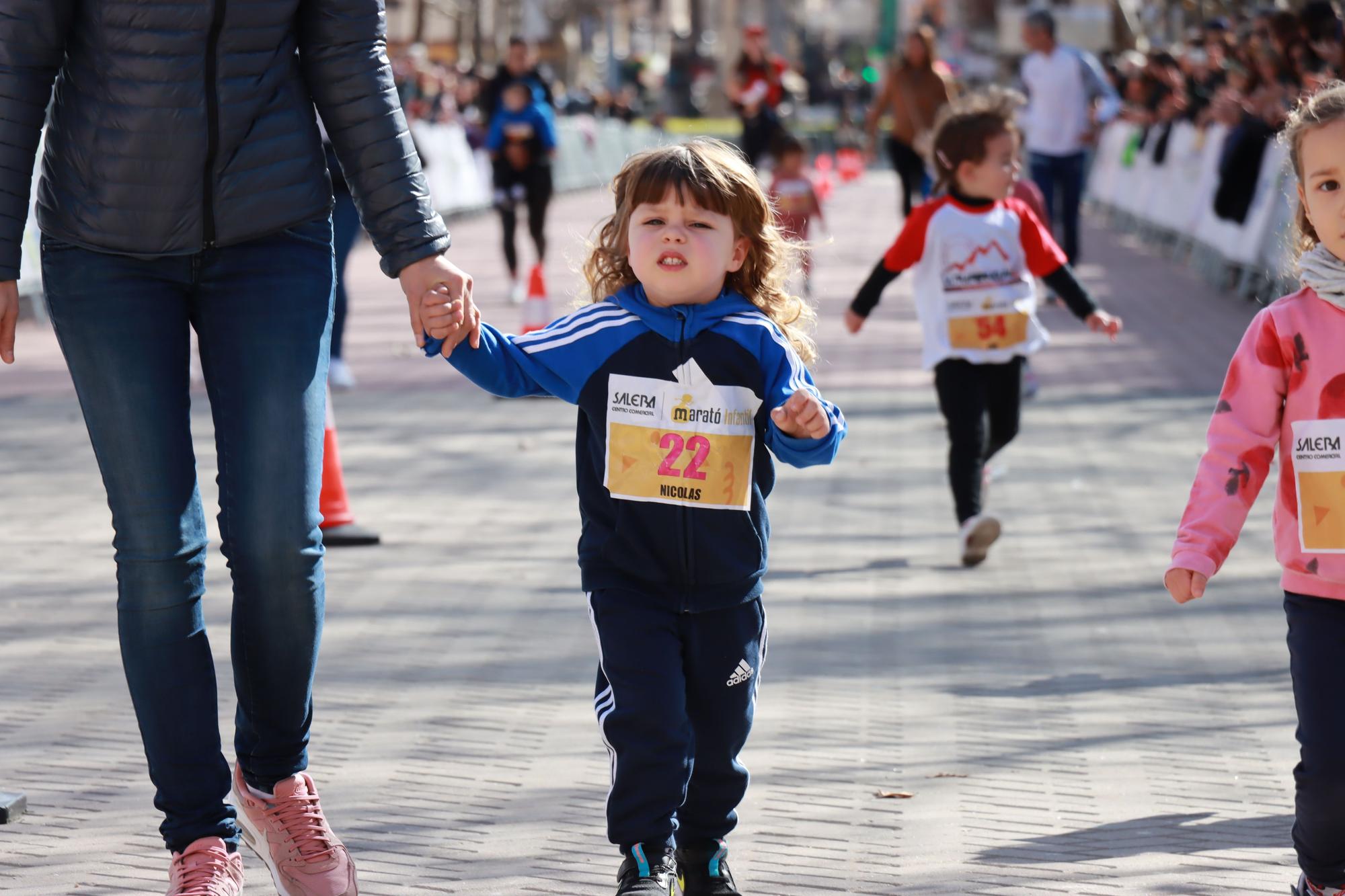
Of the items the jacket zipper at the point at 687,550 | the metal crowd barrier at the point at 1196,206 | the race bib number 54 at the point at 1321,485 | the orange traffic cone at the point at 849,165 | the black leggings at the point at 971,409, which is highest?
the race bib number 54 at the point at 1321,485

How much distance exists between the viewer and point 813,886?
382 centimetres

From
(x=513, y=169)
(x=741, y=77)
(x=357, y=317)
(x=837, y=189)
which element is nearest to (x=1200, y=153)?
(x=741, y=77)

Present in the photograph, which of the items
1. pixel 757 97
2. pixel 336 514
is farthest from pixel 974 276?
pixel 757 97

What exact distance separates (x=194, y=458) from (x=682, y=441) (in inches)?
34.1

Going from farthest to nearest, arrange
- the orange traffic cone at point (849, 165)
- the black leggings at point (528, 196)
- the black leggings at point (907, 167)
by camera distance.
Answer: the orange traffic cone at point (849, 165)
the black leggings at point (907, 167)
the black leggings at point (528, 196)

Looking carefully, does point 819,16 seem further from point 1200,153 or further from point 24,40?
point 24,40

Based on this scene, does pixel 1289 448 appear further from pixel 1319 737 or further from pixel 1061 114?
pixel 1061 114

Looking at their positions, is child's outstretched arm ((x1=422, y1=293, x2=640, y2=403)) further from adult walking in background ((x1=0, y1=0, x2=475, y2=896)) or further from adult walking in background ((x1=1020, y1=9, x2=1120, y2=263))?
adult walking in background ((x1=1020, y1=9, x2=1120, y2=263))

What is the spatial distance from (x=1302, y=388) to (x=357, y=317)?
12137 millimetres

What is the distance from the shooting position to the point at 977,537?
687 centimetres

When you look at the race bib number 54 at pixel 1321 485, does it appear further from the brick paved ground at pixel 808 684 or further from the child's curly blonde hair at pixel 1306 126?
the brick paved ground at pixel 808 684

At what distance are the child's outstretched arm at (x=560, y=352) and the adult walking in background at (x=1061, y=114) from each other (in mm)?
13375

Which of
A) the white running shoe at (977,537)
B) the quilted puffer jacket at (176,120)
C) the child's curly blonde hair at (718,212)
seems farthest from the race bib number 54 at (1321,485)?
the white running shoe at (977,537)

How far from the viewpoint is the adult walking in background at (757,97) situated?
19.9 m
